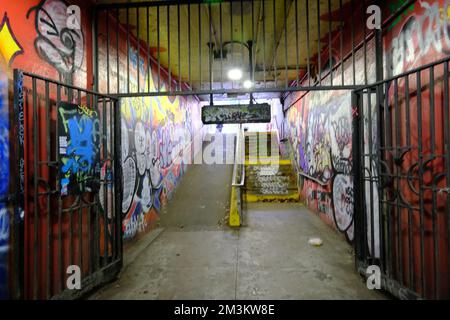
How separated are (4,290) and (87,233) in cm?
98

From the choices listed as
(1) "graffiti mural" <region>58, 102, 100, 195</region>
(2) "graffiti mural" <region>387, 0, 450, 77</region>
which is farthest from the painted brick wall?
(1) "graffiti mural" <region>58, 102, 100, 195</region>

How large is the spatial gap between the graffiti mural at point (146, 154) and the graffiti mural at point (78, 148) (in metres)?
1.07

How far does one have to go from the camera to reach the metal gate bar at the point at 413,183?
2141 mm

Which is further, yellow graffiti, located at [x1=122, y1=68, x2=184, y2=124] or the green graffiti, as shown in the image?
yellow graffiti, located at [x1=122, y1=68, x2=184, y2=124]

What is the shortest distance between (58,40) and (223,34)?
267cm

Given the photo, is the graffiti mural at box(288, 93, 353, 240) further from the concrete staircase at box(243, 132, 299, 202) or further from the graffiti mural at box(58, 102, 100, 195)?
the graffiti mural at box(58, 102, 100, 195)

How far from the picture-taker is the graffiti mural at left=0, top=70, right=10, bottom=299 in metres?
1.99

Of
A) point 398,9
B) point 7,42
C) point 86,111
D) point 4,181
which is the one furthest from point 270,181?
point 7,42

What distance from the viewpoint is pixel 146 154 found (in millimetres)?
4938

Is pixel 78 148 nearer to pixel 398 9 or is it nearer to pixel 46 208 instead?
pixel 46 208

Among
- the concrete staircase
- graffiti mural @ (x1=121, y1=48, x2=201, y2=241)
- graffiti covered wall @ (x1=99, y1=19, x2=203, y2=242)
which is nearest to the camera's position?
graffiti covered wall @ (x1=99, y1=19, x2=203, y2=242)

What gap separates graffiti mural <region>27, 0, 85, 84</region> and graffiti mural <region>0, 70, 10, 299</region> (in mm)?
649

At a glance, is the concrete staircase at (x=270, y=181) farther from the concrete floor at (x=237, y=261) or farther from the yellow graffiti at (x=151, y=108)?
the yellow graffiti at (x=151, y=108)
